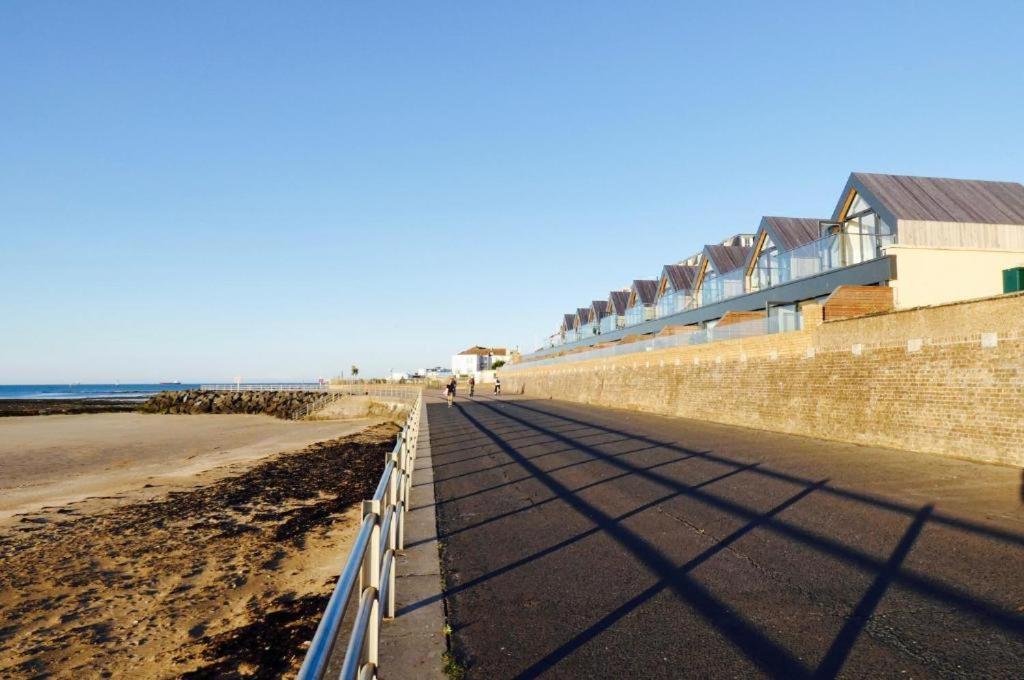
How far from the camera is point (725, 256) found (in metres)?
38.1

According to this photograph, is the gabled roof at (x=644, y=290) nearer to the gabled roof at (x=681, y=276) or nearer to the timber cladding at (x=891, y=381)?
the gabled roof at (x=681, y=276)

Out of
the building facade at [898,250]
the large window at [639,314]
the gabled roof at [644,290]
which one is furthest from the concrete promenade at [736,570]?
the gabled roof at [644,290]

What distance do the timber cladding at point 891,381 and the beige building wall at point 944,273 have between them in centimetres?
522

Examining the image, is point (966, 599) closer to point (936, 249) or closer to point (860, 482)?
point (860, 482)

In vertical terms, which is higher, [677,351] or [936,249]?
[936,249]

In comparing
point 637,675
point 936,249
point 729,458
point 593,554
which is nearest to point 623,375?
point 936,249

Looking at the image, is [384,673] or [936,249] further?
[936,249]

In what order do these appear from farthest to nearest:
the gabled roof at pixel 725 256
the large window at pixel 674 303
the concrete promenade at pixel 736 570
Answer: the gabled roof at pixel 725 256 → the large window at pixel 674 303 → the concrete promenade at pixel 736 570

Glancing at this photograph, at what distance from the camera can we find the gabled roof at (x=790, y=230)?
29.6 metres

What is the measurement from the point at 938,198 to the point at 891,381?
13278 millimetres

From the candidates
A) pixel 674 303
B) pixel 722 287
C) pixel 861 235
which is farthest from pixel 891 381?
pixel 674 303

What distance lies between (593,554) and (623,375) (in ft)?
89.0

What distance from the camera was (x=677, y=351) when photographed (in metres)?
25.8

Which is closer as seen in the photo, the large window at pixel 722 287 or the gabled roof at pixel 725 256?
the large window at pixel 722 287
